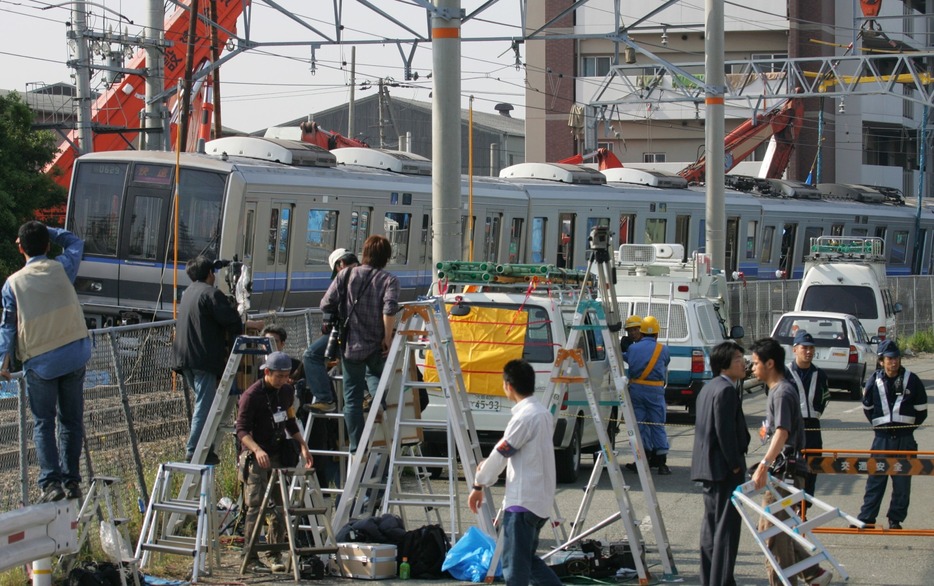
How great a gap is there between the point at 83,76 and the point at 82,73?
0.40 feet

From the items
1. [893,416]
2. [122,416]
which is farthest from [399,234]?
[893,416]

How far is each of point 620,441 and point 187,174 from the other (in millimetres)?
8526

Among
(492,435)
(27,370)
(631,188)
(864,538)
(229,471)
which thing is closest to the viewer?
(27,370)

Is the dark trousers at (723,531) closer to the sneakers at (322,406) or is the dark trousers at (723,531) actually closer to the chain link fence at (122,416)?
the sneakers at (322,406)

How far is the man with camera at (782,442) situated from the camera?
8.48 metres

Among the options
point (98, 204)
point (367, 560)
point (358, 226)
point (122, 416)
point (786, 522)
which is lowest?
point (367, 560)

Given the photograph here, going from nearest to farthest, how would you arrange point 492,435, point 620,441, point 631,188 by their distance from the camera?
point 492,435
point 620,441
point 631,188

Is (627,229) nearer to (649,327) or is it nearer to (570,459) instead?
(649,327)

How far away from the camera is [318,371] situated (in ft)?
33.4

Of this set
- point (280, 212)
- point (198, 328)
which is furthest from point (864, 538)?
point (280, 212)

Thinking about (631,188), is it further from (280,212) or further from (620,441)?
(620,441)

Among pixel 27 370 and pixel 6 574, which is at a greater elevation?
pixel 27 370

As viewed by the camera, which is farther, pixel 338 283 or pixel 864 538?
pixel 864 538

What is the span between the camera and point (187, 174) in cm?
2091
